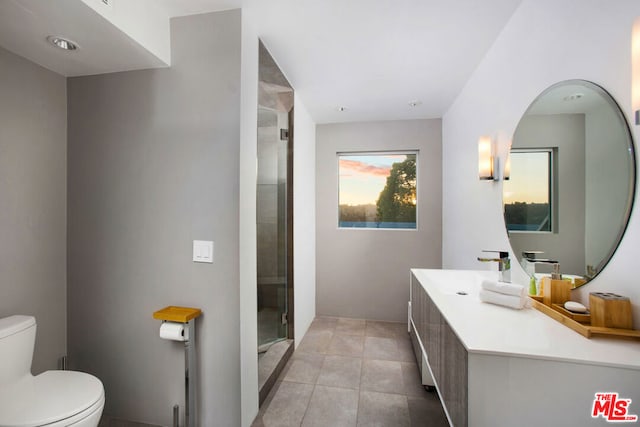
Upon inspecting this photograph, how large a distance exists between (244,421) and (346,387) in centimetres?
86

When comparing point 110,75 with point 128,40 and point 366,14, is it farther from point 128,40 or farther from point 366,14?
point 366,14

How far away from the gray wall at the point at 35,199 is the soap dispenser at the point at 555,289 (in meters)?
2.81

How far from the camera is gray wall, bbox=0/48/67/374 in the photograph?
154 centimetres

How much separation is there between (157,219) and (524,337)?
194 centimetres

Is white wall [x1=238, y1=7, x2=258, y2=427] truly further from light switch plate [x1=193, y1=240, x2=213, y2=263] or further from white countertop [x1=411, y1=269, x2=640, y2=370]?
white countertop [x1=411, y1=269, x2=640, y2=370]

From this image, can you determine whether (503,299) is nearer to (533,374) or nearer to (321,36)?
(533,374)

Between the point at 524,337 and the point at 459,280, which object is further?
the point at 459,280

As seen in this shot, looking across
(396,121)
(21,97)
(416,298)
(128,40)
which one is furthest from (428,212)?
(21,97)

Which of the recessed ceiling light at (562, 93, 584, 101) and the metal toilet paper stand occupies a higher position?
the recessed ceiling light at (562, 93, 584, 101)

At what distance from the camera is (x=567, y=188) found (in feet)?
4.04

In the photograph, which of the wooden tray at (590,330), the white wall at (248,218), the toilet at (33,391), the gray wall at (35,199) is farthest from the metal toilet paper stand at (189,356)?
the wooden tray at (590,330)

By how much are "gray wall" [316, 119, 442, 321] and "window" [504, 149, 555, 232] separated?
176 centimetres

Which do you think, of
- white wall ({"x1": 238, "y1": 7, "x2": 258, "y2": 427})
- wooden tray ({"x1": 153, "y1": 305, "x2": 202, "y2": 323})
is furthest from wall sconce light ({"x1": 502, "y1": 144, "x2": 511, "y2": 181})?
wooden tray ({"x1": 153, "y1": 305, "x2": 202, "y2": 323})

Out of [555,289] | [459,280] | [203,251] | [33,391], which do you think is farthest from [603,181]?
[33,391]
